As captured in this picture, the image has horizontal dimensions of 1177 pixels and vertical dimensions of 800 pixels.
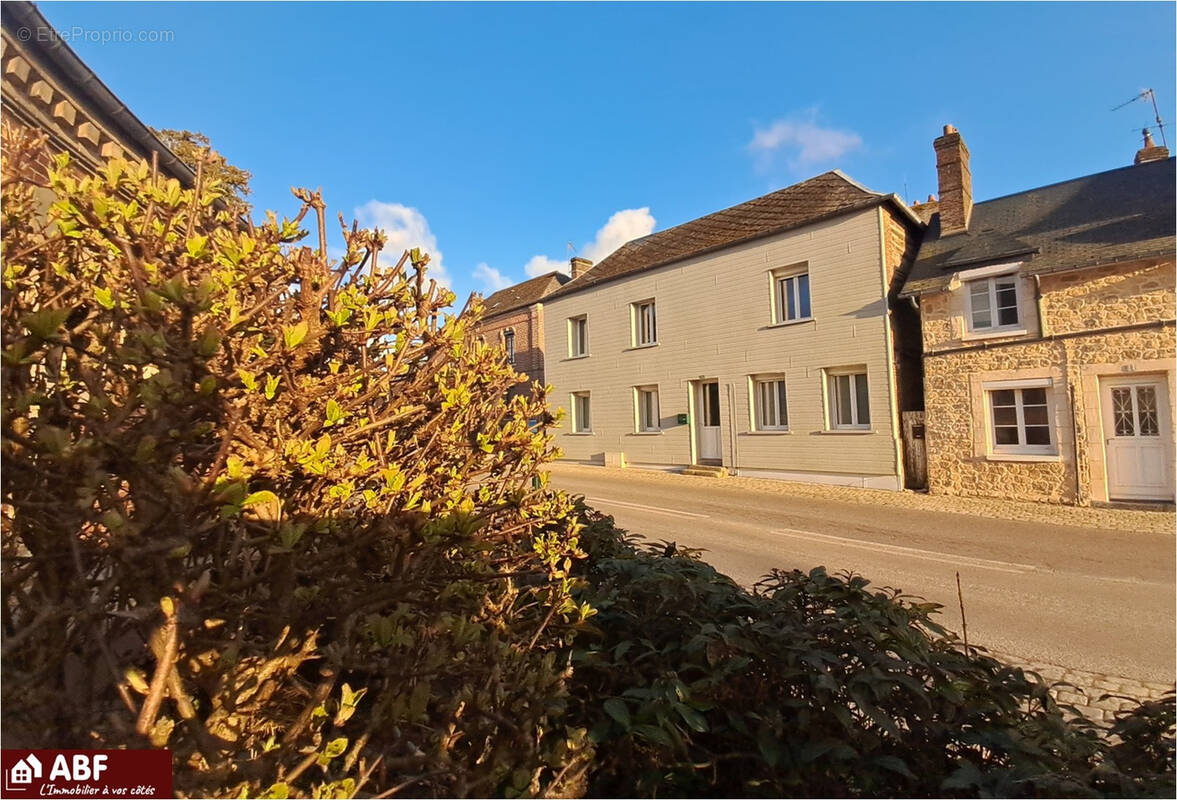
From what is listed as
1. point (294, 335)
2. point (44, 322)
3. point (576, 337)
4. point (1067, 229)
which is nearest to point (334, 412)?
point (294, 335)

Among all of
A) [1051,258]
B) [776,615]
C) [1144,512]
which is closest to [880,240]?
[1051,258]

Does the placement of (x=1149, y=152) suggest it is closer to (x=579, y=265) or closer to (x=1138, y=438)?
(x=1138, y=438)

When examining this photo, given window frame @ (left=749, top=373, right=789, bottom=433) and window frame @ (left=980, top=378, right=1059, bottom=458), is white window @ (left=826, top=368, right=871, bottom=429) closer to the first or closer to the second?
window frame @ (left=749, top=373, right=789, bottom=433)

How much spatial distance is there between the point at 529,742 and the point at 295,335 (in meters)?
1.39

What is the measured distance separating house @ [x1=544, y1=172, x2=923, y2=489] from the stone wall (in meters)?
Answer: 0.97

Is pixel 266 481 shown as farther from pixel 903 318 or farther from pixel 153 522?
pixel 903 318

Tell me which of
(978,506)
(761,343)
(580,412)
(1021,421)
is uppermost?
(761,343)

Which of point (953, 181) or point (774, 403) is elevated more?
point (953, 181)

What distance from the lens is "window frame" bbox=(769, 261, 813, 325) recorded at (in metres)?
14.5

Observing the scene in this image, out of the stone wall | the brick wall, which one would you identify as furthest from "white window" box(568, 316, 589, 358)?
the stone wall

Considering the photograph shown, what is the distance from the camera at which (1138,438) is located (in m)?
10.4

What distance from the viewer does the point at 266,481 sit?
155 cm

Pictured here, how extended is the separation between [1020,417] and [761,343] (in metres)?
5.90

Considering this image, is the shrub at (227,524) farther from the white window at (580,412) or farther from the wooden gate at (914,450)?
the white window at (580,412)
